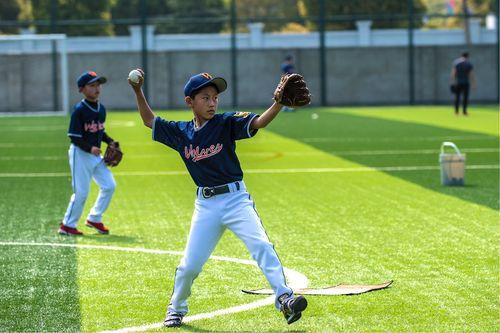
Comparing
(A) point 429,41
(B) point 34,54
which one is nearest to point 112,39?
(B) point 34,54

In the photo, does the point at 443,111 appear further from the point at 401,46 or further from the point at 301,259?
the point at 301,259

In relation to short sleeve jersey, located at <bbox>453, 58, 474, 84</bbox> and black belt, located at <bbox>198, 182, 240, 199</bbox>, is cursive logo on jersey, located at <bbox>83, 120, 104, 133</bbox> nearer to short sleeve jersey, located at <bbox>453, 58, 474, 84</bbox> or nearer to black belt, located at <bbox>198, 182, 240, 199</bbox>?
black belt, located at <bbox>198, 182, 240, 199</bbox>

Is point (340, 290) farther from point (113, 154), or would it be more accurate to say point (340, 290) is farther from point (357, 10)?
point (357, 10)

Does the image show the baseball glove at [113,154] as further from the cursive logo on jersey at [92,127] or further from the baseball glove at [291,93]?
the baseball glove at [291,93]

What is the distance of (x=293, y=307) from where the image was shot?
769cm

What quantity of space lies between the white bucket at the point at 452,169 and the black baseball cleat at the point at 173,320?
9.63 meters

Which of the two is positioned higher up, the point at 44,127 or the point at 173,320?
the point at 173,320

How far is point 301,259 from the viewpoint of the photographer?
11117mm

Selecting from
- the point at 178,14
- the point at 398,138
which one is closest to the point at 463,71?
the point at 398,138

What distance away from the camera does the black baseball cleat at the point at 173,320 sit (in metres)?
8.16

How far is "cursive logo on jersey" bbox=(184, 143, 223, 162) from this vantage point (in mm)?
8266

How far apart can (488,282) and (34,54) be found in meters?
42.5

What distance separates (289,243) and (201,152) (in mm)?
4066

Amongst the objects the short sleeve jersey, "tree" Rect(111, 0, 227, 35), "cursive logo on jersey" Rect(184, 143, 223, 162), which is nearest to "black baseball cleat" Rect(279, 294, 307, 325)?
"cursive logo on jersey" Rect(184, 143, 223, 162)
